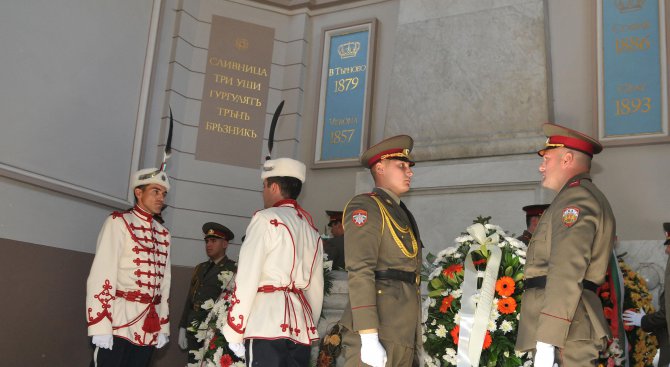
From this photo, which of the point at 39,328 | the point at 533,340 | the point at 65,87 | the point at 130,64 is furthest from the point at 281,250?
the point at 130,64

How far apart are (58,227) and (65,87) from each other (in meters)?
1.21

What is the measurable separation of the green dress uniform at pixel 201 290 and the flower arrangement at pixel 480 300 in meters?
2.41

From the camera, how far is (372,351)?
3.02 meters

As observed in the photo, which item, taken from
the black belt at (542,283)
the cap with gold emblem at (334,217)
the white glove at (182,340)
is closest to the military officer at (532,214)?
the cap with gold emblem at (334,217)

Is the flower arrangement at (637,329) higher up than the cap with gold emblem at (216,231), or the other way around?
the cap with gold emblem at (216,231)

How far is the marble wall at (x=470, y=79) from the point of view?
647cm

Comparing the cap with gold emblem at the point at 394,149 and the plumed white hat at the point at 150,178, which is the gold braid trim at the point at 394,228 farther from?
the plumed white hat at the point at 150,178

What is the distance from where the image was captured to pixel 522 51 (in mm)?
6602

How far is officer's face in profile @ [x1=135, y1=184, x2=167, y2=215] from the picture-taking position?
4754 mm

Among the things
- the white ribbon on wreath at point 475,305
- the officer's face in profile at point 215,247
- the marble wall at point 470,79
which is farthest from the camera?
the officer's face in profile at point 215,247

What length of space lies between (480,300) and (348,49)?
4.91 meters

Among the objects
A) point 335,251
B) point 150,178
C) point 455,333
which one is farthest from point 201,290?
point 455,333

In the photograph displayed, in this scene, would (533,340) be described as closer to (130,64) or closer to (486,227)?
(486,227)

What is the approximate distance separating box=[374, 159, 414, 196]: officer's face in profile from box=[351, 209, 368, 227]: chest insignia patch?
0.35 m
